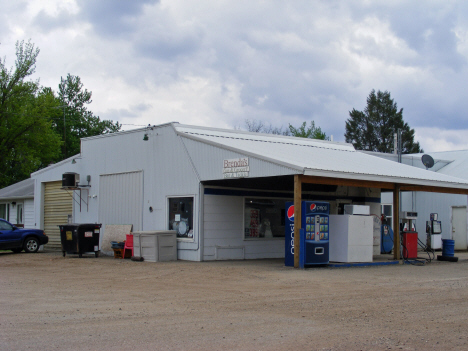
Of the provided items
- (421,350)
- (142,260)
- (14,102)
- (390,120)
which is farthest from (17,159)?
(390,120)

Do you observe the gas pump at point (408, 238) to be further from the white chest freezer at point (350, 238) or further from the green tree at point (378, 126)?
the green tree at point (378, 126)

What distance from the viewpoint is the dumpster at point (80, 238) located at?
65.4ft

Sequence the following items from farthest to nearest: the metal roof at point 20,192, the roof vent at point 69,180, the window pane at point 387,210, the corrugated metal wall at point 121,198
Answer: the metal roof at point 20,192 → the window pane at point 387,210 → the roof vent at point 69,180 → the corrugated metal wall at point 121,198

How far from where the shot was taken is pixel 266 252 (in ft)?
64.1

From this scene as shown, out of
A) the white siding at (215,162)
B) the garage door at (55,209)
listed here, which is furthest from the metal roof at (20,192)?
the white siding at (215,162)

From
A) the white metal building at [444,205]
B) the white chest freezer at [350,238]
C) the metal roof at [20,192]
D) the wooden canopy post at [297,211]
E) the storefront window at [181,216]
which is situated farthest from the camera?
the metal roof at [20,192]

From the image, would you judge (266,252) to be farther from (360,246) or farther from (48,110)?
(48,110)

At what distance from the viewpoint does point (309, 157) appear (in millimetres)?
17641

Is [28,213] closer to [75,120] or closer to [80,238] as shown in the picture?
[80,238]

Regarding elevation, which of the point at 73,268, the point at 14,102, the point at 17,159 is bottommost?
the point at 73,268

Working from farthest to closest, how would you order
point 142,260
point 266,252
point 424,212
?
point 424,212, point 266,252, point 142,260

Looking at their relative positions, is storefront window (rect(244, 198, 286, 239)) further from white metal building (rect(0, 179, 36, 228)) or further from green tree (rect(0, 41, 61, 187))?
green tree (rect(0, 41, 61, 187))

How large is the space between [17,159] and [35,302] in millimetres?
32929

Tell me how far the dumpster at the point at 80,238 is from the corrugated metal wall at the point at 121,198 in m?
1.09
